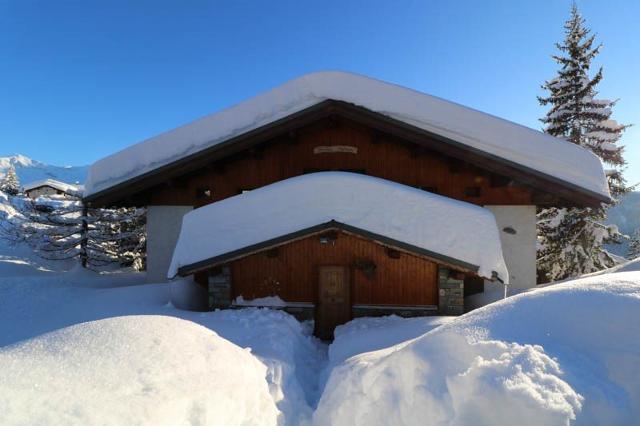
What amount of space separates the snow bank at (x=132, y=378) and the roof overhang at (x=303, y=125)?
657 centimetres

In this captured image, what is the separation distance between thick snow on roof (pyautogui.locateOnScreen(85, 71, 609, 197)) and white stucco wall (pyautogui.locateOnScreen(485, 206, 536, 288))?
1.62 metres

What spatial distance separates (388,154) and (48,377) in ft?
32.8

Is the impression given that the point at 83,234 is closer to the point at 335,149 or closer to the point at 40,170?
the point at 335,149

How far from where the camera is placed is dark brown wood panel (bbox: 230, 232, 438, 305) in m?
7.91

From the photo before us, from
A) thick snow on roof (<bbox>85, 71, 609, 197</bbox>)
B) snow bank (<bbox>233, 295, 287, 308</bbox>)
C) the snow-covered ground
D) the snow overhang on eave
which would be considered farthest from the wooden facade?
thick snow on roof (<bbox>85, 71, 609, 197</bbox>)

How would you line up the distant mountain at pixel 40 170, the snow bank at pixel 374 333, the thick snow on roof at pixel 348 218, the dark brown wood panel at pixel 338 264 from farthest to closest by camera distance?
the distant mountain at pixel 40 170 → the dark brown wood panel at pixel 338 264 → the thick snow on roof at pixel 348 218 → the snow bank at pixel 374 333

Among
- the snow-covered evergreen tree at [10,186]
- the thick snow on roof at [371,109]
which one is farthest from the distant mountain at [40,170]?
the thick snow on roof at [371,109]

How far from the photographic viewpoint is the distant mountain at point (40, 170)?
97.8 m

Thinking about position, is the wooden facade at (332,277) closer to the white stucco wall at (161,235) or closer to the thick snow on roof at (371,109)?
the white stucco wall at (161,235)

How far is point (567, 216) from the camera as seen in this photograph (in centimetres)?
1327

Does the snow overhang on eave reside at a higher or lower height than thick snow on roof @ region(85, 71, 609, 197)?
lower

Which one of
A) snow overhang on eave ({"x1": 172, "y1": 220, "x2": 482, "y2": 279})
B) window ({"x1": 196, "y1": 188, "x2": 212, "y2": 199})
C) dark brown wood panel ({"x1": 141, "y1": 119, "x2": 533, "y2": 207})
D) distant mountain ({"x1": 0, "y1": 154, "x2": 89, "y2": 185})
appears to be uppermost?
distant mountain ({"x1": 0, "y1": 154, "x2": 89, "y2": 185})

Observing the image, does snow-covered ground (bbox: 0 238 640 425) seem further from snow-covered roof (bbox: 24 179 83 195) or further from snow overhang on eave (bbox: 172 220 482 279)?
snow-covered roof (bbox: 24 179 83 195)

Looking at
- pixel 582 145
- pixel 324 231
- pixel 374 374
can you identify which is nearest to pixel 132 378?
pixel 374 374
